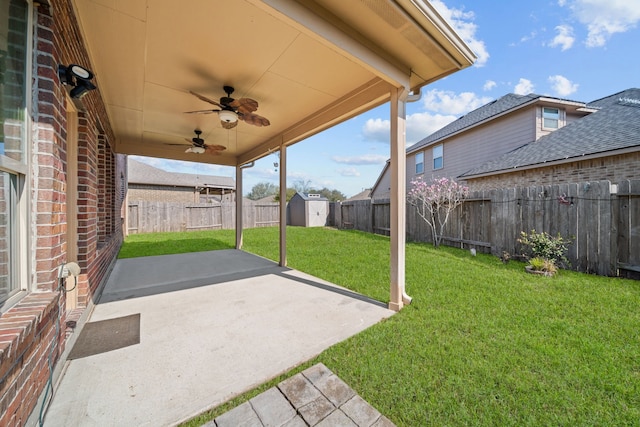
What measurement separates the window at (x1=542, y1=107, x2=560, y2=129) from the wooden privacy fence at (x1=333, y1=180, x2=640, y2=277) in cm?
513

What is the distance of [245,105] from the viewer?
3262mm

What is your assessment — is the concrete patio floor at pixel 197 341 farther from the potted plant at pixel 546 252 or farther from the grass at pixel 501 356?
the potted plant at pixel 546 252

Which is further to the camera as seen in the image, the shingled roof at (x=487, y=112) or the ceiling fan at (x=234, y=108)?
the shingled roof at (x=487, y=112)

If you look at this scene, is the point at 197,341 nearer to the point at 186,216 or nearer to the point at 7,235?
the point at 7,235

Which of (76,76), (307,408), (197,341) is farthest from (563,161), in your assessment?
(76,76)

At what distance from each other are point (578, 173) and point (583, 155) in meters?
0.54

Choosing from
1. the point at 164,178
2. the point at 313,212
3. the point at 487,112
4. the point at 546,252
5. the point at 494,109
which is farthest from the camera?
the point at 164,178

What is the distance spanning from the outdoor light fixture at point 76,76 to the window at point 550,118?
11937 mm

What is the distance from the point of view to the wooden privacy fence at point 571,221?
4.00 metres

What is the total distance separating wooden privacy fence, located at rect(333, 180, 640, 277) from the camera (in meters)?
4.00

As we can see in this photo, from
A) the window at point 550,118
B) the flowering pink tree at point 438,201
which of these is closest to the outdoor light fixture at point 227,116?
the flowering pink tree at point 438,201

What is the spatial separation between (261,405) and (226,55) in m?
3.12

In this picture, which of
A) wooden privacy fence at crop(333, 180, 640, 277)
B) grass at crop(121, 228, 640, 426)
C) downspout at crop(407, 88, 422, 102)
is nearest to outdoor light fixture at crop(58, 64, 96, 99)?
grass at crop(121, 228, 640, 426)

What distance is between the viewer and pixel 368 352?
2.17 metres
